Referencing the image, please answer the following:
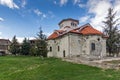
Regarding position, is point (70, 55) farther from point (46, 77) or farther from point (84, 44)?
point (46, 77)

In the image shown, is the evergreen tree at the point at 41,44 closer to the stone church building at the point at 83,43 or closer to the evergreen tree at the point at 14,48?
the stone church building at the point at 83,43

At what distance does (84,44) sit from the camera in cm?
4353

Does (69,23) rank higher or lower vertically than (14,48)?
higher

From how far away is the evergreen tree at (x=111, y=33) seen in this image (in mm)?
51688

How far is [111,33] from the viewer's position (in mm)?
52594

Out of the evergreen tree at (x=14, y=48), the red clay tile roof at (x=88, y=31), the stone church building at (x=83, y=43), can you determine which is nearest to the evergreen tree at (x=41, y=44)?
the stone church building at (x=83, y=43)

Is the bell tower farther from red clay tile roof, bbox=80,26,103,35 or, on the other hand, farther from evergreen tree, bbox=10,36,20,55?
evergreen tree, bbox=10,36,20,55

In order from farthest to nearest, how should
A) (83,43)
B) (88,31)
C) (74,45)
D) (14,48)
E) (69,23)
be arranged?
(14,48) < (69,23) < (88,31) < (83,43) < (74,45)

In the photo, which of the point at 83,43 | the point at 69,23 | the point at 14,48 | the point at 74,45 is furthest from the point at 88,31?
the point at 14,48

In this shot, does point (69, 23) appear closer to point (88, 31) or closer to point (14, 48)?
point (88, 31)

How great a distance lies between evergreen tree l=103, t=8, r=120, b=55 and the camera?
51.7 metres

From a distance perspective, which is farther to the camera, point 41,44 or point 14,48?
point 14,48

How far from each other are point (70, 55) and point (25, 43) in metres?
27.9

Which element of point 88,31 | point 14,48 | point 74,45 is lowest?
point 14,48
